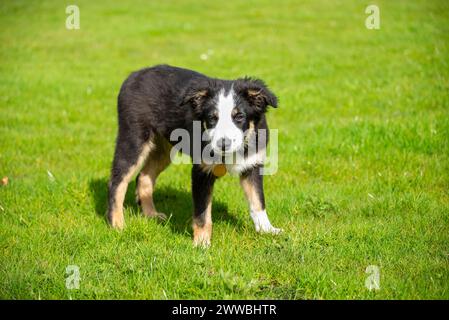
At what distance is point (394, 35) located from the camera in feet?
45.2

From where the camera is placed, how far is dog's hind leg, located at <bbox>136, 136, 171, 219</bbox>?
617 cm

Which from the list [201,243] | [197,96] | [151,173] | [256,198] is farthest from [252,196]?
[151,173]

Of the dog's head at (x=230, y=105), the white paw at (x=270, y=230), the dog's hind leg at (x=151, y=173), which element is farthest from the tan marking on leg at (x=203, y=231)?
the dog's hind leg at (x=151, y=173)

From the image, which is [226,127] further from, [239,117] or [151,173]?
[151,173]

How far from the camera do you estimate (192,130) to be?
5.22 m

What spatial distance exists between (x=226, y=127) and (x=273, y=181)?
6.67 ft

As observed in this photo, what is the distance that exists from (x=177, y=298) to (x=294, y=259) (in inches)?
43.0

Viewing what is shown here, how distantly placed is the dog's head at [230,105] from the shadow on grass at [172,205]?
1.15 m

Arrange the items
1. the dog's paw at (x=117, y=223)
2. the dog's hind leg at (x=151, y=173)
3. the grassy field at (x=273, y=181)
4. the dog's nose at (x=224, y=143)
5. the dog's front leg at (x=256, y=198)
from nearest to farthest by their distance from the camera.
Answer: the grassy field at (x=273, y=181)
the dog's nose at (x=224, y=143)
the dog's front leg at (x=256, y=198)
the dog's paw at (x=117, y=223)
the dog's hind leg at (x=151, y=173)

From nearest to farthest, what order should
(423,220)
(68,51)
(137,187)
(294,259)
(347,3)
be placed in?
(294,259), (423,220), (137,187), (68,51), (347,3)

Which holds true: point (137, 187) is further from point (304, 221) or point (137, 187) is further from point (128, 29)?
point (128, 29)

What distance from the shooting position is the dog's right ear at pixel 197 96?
4.95 metres

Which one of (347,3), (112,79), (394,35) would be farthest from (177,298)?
(347,3)

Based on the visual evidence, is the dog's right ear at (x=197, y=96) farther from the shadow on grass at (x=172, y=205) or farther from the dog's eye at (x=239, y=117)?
the shadow on grass at (x=172, y=205)
